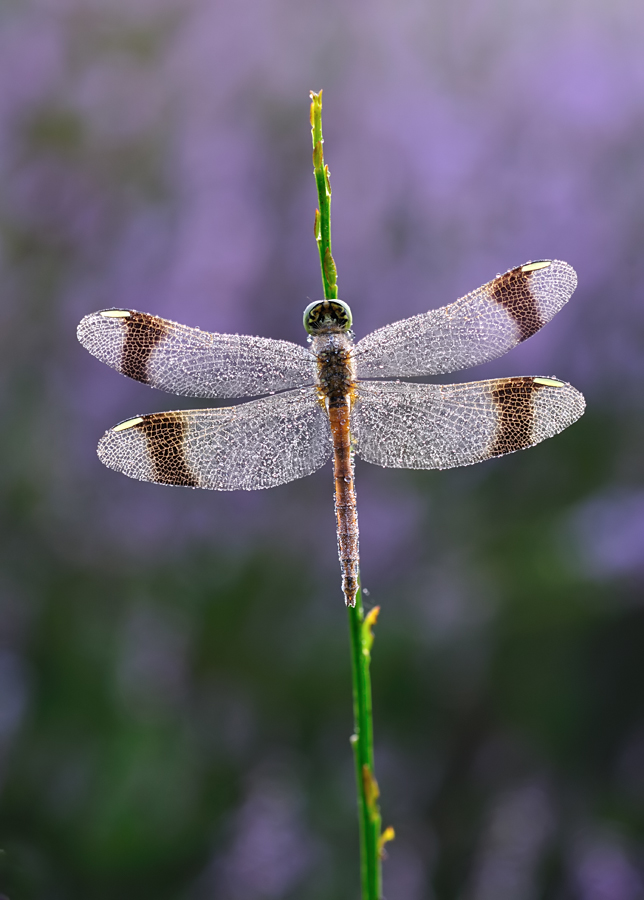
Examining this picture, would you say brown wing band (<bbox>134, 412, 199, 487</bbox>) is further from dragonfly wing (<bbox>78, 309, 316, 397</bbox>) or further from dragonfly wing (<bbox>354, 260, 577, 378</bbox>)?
dragonfly wing (<bbox>354, 260, 577, 378</bbox>)

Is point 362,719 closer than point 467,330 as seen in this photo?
Yes

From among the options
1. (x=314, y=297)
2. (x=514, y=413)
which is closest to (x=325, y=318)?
(x=514, y=413)

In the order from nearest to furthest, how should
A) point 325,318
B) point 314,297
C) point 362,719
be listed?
point 362,719 → point 325,318 → point 314,297

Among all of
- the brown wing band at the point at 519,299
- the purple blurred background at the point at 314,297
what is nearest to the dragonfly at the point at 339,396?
the brown wing band at the point at 519,299

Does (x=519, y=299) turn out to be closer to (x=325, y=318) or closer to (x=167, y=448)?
(x=325, y=318)

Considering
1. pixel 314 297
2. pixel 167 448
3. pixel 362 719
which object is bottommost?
pixel 362 719

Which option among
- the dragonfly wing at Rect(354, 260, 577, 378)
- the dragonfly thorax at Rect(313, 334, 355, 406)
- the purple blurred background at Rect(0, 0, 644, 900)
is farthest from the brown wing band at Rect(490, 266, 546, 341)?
the purple blurred background at Rect(0, 0, 644, 900)

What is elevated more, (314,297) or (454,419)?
(314,297)

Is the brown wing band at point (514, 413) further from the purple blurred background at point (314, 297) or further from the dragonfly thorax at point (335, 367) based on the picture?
the purple blurred background at point (314, 297)
